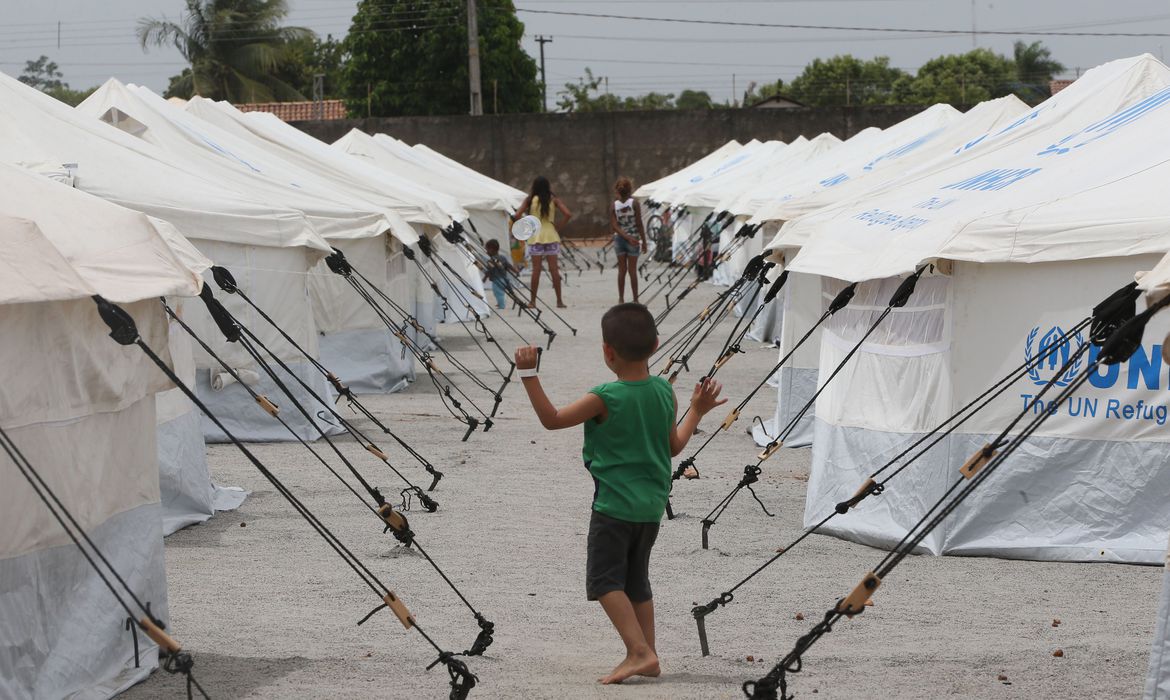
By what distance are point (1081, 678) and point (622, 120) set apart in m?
35.2

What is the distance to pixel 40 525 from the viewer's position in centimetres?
478

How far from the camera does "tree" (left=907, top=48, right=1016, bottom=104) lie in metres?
77.2

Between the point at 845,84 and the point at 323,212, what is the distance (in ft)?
228

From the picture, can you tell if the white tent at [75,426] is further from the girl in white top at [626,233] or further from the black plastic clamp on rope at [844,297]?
the girl in white top at [626,233]

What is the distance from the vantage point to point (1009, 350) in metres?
7.02

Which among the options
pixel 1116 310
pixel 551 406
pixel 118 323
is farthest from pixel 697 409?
pixel 118 323

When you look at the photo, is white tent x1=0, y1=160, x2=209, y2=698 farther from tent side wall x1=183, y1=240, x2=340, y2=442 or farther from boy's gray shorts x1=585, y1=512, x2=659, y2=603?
tent side wall x1=183, y1=240, x2=340, y2=442

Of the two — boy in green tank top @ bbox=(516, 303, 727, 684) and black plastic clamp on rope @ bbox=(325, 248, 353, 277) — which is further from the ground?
black plastic clamp on rope @ bbox=(325, 248, 353, 277)

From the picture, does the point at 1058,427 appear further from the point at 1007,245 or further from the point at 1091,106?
the point at 1091,106

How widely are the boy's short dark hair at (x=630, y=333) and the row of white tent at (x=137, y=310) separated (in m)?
1.50

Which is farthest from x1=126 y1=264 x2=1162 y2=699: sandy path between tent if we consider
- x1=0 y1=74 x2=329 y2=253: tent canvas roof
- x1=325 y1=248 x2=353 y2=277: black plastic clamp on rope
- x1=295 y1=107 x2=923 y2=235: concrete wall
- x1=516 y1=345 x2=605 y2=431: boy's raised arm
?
x1=295 y1=107 x2=923 y2=235: concrete wall

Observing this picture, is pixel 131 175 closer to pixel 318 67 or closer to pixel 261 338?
pixel 261 338

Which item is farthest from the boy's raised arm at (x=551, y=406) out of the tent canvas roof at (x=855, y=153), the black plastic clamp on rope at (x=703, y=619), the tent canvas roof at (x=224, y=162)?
the tent canvas roof at (x=855, y=153)

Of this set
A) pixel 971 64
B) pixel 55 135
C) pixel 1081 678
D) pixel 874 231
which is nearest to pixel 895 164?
pixel 874 231
